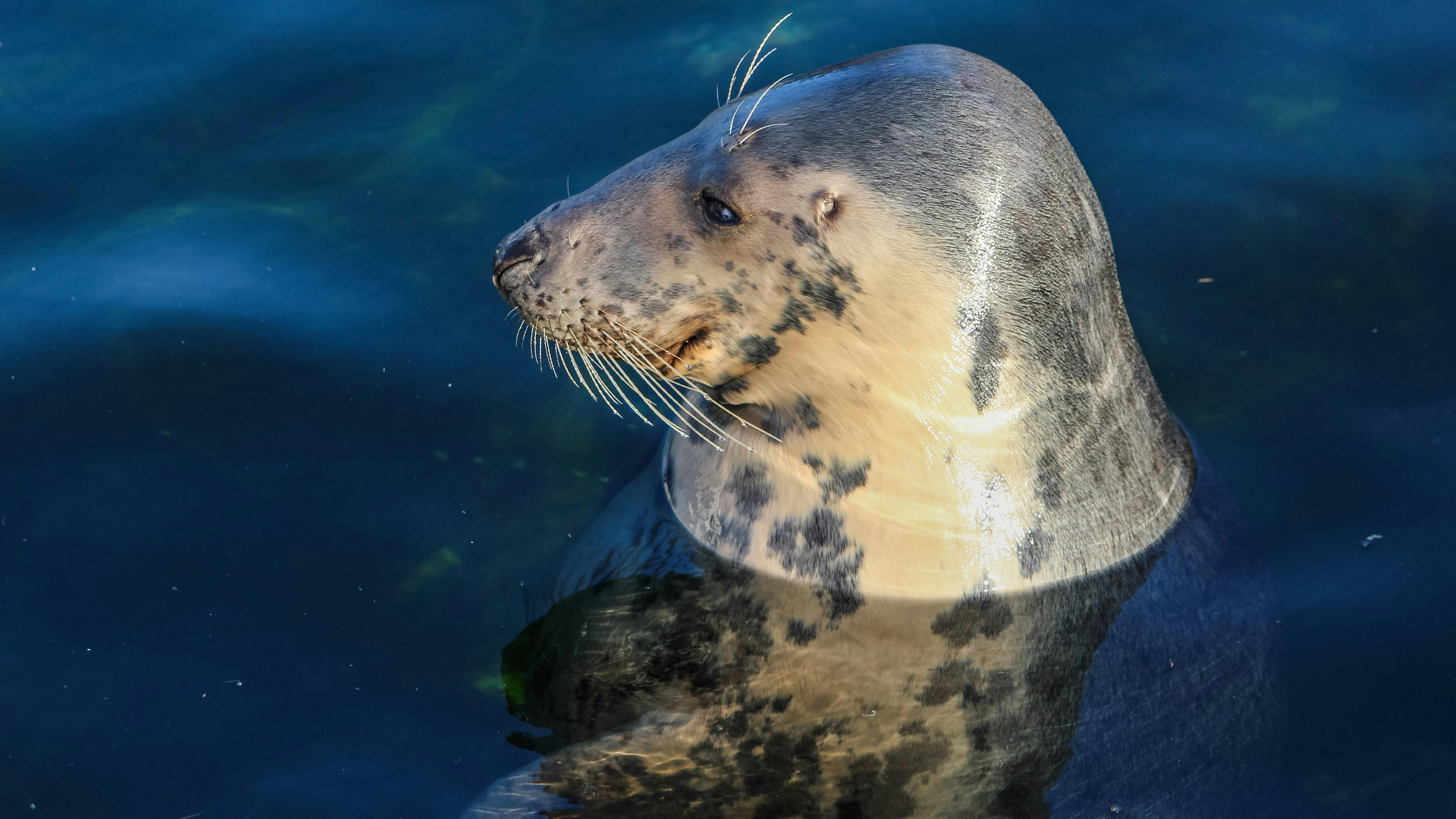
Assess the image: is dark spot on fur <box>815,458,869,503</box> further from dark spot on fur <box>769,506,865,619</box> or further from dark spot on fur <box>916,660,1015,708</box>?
dark spot on fur <box>916,660,1015,708</box>

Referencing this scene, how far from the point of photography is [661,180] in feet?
12.1

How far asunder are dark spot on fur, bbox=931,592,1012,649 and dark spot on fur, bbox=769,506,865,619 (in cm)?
23

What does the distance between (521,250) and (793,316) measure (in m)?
0.76

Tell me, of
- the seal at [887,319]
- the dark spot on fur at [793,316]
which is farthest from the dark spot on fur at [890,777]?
the dark spot on fur at [793,316]

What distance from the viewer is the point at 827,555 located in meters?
3.96

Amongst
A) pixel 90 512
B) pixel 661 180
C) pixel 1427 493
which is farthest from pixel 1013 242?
pixel 90 512

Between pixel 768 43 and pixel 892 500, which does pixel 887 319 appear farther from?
pixel 768 43

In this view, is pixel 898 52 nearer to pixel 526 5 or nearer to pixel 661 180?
pixel 661 180

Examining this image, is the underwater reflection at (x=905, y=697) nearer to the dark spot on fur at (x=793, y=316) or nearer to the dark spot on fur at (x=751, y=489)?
the dark spot on fur at (x=751, y=489)

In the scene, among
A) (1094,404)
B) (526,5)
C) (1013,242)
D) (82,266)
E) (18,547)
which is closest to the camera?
(1013,242)

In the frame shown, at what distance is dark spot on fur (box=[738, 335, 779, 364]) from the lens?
366 centimetres

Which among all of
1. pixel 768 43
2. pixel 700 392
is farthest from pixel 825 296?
pixel 768 43

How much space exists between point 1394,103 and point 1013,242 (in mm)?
3378

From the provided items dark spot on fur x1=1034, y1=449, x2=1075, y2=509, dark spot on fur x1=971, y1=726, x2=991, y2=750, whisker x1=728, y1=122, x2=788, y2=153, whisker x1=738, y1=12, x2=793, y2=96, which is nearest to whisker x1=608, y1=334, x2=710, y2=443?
whisker x1=728, y1=122, x2=788, y2=153
